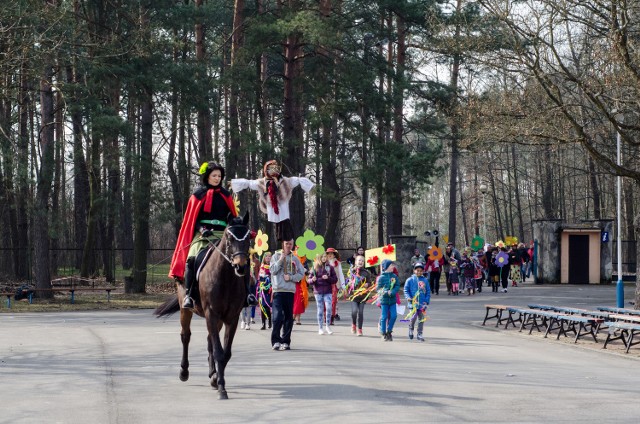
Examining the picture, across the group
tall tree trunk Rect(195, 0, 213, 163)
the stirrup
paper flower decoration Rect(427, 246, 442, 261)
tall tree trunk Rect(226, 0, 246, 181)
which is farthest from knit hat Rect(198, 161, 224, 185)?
paper flower decoration Rect(427, 246, 442, 261)

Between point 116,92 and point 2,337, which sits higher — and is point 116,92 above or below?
above

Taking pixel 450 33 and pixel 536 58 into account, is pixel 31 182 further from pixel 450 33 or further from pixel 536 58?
pixel 536 58

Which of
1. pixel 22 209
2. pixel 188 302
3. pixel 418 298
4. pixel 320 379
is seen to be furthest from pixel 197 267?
pixel 22 209

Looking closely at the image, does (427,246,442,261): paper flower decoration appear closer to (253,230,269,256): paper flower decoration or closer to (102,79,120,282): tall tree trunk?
(102,79,120,282): tall tree trunk

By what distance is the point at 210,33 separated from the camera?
172 feet

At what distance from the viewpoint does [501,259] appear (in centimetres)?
3831

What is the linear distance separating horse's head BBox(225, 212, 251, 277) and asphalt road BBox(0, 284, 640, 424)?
5.14 ft

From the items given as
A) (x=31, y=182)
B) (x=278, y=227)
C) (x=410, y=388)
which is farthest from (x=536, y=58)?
(x=31, y=182)

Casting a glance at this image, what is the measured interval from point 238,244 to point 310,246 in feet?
40.4

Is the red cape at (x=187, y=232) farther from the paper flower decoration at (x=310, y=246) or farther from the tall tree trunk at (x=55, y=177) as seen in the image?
the tall tree trunk at (x=55, y=177)

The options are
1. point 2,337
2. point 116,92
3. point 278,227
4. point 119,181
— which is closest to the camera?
point 278,227

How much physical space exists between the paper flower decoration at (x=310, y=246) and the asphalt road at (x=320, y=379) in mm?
2454

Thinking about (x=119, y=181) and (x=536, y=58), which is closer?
(x=536, y=58)

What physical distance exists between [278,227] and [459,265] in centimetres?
2453
